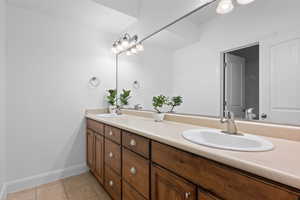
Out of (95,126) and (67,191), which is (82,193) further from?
(95,126)

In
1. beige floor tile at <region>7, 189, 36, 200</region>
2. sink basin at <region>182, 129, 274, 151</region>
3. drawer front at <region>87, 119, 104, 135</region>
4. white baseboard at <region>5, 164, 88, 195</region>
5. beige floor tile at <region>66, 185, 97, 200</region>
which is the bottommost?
beige floor tile at <region>7, 189, 36, 200</region>

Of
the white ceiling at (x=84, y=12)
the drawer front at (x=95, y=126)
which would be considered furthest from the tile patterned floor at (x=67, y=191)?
the white ceiling at (x=84, y=12)

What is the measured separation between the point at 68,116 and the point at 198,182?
1.97m

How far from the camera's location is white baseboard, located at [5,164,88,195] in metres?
1.70

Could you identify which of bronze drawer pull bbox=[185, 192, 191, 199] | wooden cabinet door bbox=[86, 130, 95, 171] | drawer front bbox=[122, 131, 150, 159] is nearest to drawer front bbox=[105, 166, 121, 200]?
drawer front bbox=[122, 131, 150, 159]

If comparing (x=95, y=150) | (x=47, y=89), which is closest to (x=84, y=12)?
(x=47, y=89)

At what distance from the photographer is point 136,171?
1.04 m

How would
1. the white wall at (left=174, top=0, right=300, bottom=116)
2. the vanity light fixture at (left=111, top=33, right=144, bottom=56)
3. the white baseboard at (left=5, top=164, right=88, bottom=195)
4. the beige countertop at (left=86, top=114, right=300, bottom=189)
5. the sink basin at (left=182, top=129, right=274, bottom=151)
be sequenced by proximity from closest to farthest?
the beige countertop at (left=86, top=114, right=300, bottom=189), the sink basin at (left=182, top=129, right=274, bottom=151), the white wall at (left=174, top=0, right=300, bottom=116), the white baseboard at (left=5, top=164, right=88, bottom=195), the vanity light fixture at (left=111, top=33, right=144, bottom=56)

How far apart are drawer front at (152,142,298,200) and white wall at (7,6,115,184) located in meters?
1.75

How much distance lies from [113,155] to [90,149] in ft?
2.58

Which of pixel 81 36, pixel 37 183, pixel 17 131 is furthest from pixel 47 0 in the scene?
pixel 37 183

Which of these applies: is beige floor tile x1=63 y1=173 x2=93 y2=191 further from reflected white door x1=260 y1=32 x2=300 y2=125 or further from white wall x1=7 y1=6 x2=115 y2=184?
reflected white door x1=260 y1=32 x2=300 y2=125

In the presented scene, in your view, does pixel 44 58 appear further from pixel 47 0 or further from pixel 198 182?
pixel 198 182

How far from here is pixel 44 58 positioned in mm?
1897
